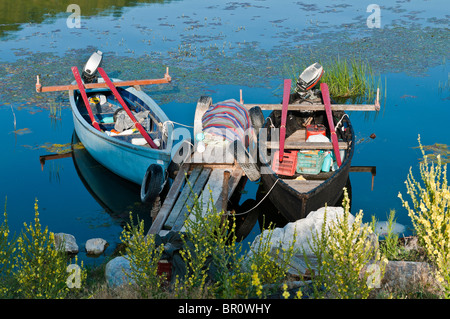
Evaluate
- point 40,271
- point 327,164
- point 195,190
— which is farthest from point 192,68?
point 40,271

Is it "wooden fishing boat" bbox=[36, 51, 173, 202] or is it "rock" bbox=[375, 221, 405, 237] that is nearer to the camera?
"rock" bbox=[375, 221, 405, 237]

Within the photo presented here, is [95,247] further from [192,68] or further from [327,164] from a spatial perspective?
[192,68]

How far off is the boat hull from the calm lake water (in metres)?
0.44

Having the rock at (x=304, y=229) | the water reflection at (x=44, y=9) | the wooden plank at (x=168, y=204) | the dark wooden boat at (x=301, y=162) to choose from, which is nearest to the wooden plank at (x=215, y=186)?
the wooden plank at (x=168, y=204)

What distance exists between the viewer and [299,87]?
1295 cm

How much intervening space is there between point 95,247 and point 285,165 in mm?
4146

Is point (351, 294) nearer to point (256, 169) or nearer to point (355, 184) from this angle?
point (256, 169)

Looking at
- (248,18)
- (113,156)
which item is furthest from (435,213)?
(248,18)

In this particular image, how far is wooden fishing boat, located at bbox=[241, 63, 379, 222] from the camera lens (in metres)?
9.95

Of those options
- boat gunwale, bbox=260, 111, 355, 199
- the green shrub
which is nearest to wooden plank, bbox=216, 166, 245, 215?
boat gunwale, bbox=260, 111, 355, 199

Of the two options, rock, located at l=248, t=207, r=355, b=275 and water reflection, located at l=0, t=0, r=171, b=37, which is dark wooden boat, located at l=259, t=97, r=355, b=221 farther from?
water reflection, located at l=0, t=0, r=171, b=37

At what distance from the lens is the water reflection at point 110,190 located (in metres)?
11.6

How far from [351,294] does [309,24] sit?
20410 mm

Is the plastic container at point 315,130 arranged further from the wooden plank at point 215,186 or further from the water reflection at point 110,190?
the water reflection at point 110,190
